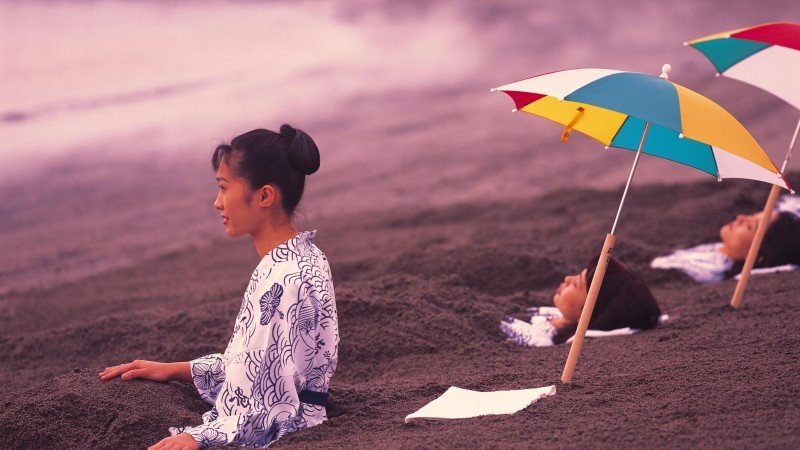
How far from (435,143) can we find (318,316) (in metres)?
7.23

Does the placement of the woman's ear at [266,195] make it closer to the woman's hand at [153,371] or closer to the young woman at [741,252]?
the woman's hand at [153,371]

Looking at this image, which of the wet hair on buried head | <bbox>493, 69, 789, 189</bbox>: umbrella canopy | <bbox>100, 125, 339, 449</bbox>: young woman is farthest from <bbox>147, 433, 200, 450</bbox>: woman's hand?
<bbox>493, 69, 789, 189</bbox>: umbrella canopy

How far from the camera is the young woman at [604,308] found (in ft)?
13.9

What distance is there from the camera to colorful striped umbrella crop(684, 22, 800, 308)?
4.21 m

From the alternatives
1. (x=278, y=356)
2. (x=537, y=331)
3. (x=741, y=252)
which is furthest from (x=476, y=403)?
(x=741, y=252)

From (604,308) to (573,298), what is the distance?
132mm

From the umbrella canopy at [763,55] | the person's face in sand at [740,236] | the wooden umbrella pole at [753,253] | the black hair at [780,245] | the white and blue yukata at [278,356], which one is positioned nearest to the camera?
the white and blue yukata at [278,356]

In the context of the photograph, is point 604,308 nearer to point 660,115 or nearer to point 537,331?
point 537,331

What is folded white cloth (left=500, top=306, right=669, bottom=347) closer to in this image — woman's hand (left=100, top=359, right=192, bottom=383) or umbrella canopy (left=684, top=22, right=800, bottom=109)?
umbrella canopy (left=684, top=22, right=800, bottom=109)

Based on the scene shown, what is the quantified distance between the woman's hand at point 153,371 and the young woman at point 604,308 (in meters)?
1.45

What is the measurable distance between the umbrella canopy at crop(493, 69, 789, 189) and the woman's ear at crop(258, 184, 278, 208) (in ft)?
2.50

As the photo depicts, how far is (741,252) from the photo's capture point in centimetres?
535

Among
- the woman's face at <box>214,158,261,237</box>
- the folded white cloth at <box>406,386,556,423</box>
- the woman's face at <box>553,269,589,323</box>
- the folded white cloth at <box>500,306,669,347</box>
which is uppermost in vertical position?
the woman's face at <box>214,158,261,237</box>

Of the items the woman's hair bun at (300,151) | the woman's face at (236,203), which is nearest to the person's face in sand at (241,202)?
the woman's face at (236,203)
